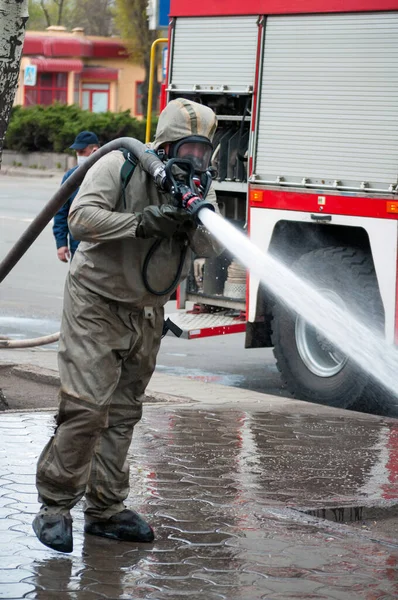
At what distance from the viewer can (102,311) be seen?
4949mm

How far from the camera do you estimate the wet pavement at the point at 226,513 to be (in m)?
4.57

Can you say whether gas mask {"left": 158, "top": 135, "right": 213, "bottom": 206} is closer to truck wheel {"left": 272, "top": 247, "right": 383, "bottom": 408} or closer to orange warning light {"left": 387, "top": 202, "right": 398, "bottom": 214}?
orange warning light {"left": 387, "top": 202, "right": 398, "bottom": 214}

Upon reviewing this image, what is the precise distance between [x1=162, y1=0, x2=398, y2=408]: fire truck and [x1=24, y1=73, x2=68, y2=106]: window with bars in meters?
50.9

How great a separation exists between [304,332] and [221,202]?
1.71m

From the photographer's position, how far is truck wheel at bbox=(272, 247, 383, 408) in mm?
9094

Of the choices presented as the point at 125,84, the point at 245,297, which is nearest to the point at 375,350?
the point at 245,297

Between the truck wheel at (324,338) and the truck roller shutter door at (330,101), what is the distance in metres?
0.61

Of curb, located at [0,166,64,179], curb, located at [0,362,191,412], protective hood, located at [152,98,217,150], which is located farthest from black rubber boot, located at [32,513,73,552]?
curb, located at [0,166,64,179]

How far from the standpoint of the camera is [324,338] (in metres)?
9.36

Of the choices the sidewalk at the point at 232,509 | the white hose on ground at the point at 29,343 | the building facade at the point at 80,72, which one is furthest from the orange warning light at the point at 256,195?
the building facade at the point at 80,72

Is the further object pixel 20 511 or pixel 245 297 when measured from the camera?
pixel 245 297

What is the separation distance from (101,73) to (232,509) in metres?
56.1

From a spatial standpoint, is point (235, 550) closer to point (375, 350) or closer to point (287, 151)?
point (375, 350)

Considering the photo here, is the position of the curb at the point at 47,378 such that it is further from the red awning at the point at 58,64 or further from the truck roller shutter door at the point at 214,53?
the red awning at the point at 58,64
